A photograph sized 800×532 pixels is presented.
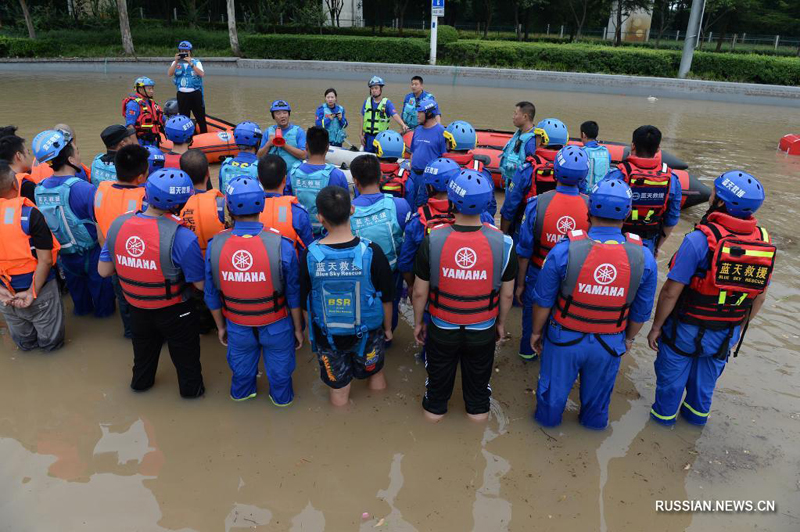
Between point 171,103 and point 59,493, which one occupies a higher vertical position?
point 171,103

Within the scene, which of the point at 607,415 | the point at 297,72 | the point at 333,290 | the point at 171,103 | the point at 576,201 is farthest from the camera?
the point at 297,72

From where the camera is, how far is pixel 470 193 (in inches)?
121

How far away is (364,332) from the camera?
11.5 ft

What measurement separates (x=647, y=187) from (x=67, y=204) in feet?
15.9

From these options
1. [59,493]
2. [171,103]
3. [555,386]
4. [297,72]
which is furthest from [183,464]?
[297,72]

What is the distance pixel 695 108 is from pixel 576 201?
17191 mm

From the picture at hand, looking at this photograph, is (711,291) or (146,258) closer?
(711,291)

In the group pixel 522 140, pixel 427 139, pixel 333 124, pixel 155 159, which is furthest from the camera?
pixel 333 124

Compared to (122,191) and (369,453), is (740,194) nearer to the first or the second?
(369,453)

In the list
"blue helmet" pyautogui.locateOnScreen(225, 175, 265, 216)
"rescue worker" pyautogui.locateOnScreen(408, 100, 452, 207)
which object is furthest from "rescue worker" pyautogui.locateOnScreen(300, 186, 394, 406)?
"rescue worker" pyautogui.locateOnScreen(408, 100, 452, 207)

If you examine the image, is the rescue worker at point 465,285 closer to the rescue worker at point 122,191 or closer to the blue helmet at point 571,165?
the blue helmet at point 571,165

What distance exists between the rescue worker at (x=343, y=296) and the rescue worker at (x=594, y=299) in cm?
104

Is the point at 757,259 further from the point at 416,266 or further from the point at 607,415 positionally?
the point at 416,266

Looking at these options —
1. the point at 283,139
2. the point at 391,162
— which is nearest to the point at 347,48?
the point at 283,139
